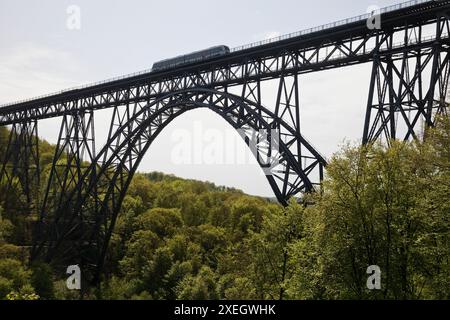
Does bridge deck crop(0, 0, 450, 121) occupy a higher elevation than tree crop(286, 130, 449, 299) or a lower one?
higher

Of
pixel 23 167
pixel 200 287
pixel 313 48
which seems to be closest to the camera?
pixel 313 48

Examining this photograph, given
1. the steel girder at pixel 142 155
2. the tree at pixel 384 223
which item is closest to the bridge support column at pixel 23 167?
the steel girder at pixel 142 155

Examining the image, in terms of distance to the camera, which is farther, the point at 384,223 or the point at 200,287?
the point at 200,287

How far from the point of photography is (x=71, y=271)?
2970cm

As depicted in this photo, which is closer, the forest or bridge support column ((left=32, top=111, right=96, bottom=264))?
the forest

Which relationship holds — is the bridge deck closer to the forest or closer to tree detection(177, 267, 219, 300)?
the forest

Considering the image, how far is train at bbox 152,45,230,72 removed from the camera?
23.4 meters

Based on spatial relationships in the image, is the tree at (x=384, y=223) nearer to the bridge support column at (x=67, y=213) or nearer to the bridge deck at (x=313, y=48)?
the bridge deck at (x=313, y=48)

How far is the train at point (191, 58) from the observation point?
76.9 ft

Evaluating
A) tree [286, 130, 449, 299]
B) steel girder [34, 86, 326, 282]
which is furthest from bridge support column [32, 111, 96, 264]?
tree [286, 130, 449, 299]

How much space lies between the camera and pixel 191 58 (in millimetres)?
25500

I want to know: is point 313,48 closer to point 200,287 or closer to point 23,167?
point 200,287

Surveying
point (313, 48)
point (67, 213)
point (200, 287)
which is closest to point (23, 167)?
point (67, 213)
